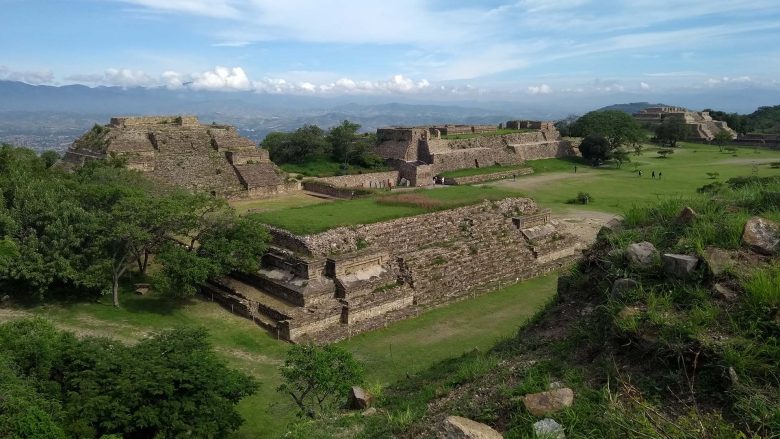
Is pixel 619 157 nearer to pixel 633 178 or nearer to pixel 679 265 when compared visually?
pixel 633 178

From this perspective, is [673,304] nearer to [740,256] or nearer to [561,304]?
[740,256]

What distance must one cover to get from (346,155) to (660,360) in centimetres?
3478

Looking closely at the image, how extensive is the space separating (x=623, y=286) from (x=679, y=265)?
60 cm

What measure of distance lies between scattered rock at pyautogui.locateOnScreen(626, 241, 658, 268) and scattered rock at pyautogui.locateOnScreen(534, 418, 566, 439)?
2.43m

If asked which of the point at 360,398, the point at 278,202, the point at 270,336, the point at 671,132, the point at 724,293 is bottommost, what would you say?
the point at 270,336

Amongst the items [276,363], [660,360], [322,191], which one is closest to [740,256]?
[660,360]

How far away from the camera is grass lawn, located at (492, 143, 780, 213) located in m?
32.9

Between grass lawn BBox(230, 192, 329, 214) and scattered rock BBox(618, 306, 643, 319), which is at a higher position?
scattered rock BBox(618, 306, 643, 319)

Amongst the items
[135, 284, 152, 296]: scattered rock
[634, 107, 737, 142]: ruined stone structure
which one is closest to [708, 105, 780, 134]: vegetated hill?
[634, 107, 737, 142]: ruined stone structure

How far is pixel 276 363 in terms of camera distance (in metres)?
13.4

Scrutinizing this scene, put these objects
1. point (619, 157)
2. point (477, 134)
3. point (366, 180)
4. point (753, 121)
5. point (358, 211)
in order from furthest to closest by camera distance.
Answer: point (753, 121) → point (619, 157) → point (477, 134) → point (366, 180) → point (358, 211)

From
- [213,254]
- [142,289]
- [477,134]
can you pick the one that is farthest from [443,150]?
[142,289]

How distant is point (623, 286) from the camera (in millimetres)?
5898

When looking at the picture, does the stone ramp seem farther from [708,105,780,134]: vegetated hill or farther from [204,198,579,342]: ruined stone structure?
[708,105,780,134]: vegetated hill
